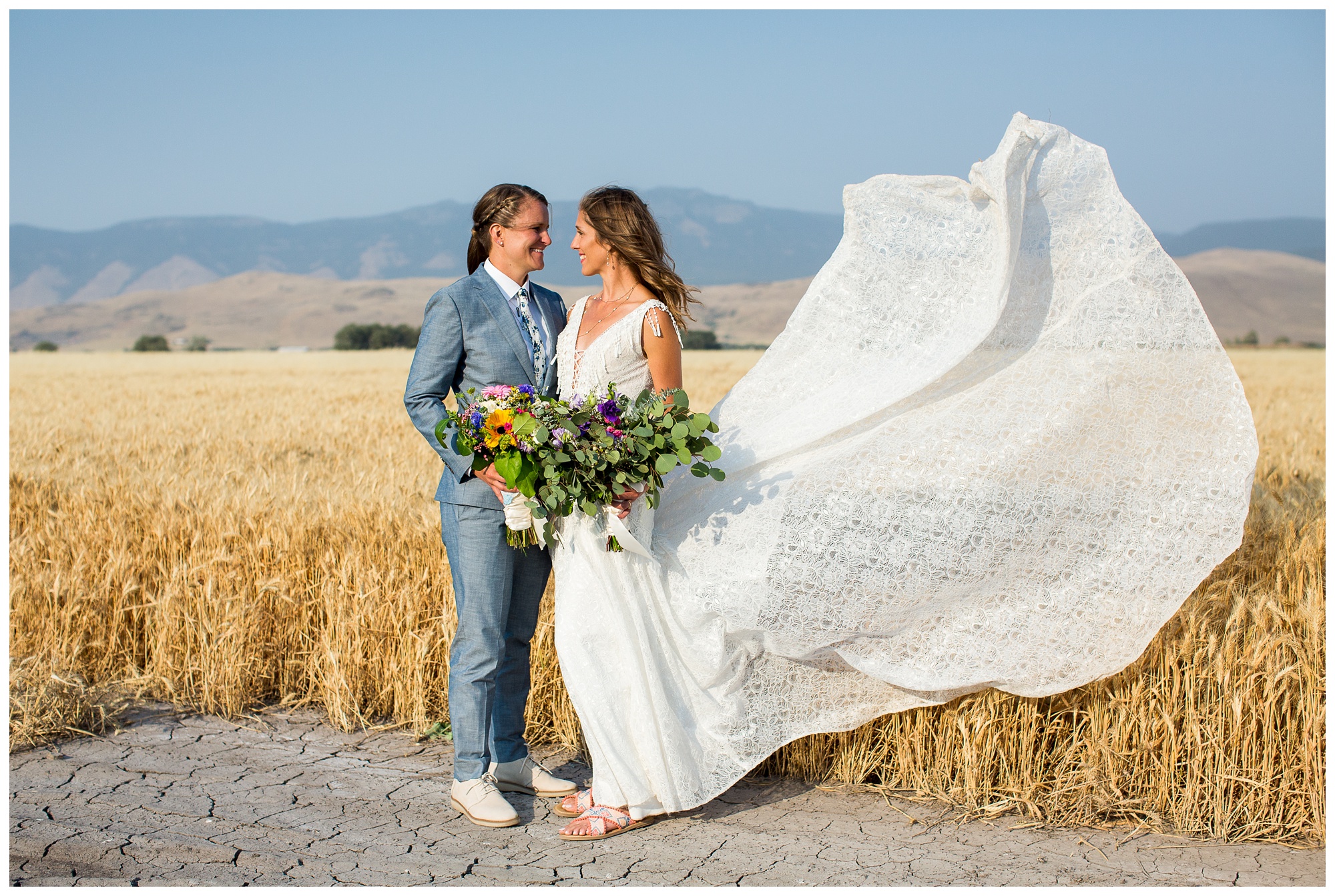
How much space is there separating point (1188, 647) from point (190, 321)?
170 metres

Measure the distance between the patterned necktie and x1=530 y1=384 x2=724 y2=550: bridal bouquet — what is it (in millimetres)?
460

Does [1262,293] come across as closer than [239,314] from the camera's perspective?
Yes

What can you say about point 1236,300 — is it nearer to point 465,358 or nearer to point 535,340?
point 535,340

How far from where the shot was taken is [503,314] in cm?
352

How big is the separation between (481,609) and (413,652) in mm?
1204

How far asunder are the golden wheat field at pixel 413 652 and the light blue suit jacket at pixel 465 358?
1151 millimetres

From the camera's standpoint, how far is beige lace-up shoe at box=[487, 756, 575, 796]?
3.70 metres

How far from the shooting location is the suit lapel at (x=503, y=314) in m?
3.51

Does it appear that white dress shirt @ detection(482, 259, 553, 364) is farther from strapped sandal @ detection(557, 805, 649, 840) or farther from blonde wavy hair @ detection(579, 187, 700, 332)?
strapped sandal @ detection(557, 805, 649, 840)

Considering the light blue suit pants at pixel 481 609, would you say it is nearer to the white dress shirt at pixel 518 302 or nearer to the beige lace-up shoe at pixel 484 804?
the beige lace-up shoe at pixel 484 804

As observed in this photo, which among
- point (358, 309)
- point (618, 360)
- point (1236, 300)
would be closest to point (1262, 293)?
point (1236, 300)

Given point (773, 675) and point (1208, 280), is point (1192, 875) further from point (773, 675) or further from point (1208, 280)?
point (1208, 280)

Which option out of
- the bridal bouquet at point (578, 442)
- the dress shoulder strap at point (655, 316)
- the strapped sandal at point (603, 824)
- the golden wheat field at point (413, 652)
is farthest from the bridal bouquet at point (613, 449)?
the golden wheat field at point (413, 652)

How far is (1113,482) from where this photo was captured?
3445mm
